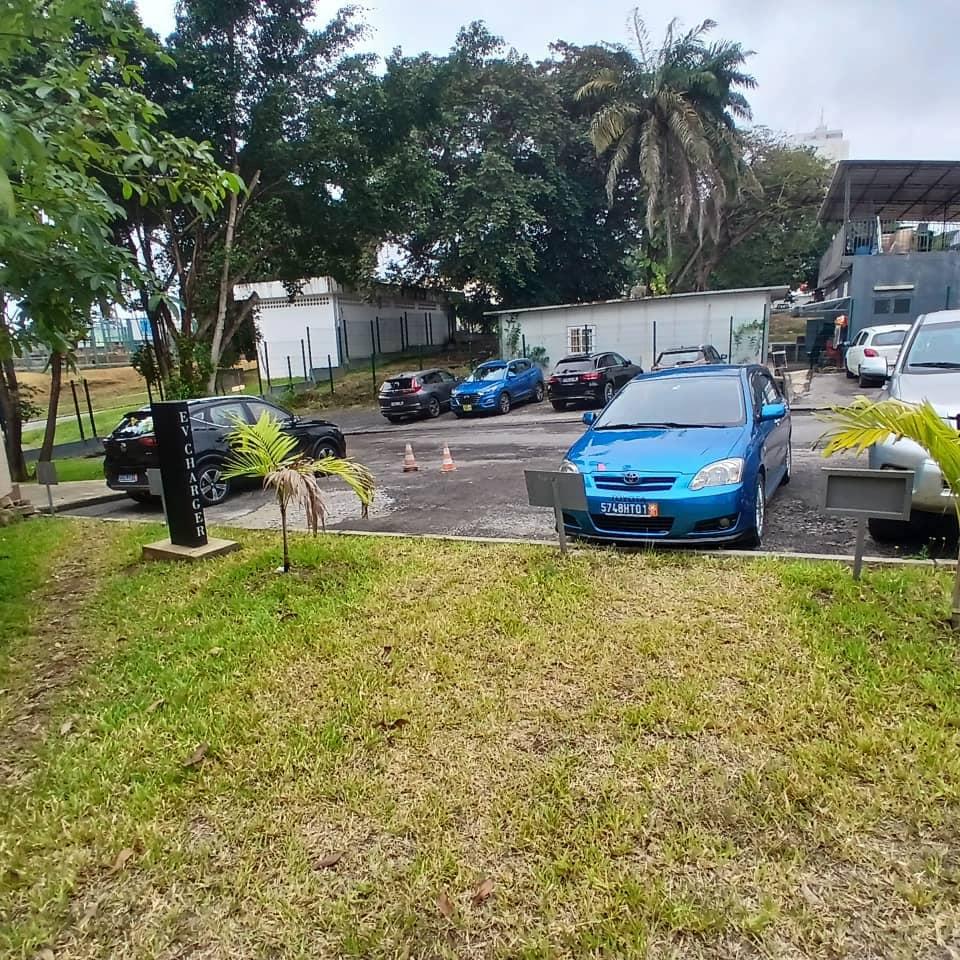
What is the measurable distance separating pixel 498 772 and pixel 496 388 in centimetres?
1599

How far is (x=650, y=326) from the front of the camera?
22.0 metres

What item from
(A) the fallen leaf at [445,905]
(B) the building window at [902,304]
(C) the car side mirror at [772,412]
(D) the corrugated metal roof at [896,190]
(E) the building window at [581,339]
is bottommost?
(A) the fallen leaf at [445,905]

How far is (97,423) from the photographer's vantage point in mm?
Answer: 23156

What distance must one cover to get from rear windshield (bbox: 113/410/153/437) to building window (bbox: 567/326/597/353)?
16.7 m

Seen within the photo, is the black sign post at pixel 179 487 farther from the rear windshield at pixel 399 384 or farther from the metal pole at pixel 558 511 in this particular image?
the rear windshield at pixel 399 384

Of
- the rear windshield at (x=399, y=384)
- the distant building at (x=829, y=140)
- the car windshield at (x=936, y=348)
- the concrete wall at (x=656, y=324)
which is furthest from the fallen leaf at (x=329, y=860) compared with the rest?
the distant building at (x=829, y=140)

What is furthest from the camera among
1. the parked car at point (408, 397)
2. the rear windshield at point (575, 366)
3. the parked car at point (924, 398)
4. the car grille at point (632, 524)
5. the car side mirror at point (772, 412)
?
the parked car at point (408, 397)

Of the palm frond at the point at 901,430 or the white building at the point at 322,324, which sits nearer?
the palm frond at the point at 901,430

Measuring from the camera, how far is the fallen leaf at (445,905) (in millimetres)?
2107

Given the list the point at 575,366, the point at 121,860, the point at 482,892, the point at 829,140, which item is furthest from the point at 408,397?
the point at 829,140

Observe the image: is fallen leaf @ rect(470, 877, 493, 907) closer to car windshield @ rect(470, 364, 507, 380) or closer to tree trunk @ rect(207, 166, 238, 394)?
car windshield @ rect(470, 364, 507, 380)

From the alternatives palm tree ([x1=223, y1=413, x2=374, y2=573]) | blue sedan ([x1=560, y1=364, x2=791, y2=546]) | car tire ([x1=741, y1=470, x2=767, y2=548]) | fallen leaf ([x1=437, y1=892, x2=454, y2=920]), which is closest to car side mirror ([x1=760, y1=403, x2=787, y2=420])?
blue sedan ([x1=560, y1=364, x2=791, y2=546])

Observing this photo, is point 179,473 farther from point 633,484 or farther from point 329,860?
point 329,860

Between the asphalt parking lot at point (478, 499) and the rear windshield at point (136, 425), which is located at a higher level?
the rear windshield at point (136, 425)
